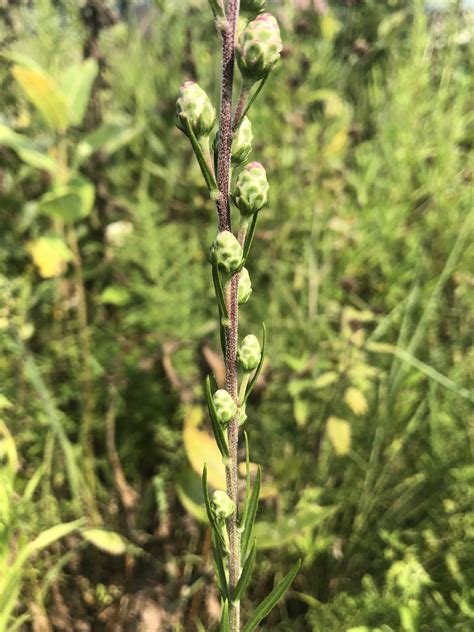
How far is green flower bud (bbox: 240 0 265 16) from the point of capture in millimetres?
495

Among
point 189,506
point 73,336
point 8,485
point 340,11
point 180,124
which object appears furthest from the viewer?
point 340,11

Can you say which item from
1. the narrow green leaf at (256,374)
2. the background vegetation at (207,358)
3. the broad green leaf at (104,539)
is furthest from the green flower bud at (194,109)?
the broad green leaf at (104,539)

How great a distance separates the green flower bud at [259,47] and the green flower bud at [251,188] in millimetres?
81

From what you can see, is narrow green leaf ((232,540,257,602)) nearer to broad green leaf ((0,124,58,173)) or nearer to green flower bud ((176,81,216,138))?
green flower bud ((176,81,216,138))

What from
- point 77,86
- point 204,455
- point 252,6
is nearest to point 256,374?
point 252,6

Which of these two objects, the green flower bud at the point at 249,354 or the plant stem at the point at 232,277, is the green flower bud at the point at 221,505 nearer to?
the plant stem at the point at 232,277

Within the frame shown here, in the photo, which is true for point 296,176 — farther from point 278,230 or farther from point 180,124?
point 180,124

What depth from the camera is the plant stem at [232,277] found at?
48cm

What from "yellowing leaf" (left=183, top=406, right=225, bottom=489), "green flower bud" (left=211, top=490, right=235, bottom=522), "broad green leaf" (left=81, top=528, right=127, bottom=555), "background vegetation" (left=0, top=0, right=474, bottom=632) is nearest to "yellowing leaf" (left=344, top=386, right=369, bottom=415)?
"background vegetation" (left=0, top=0, right=474, bottom=632)

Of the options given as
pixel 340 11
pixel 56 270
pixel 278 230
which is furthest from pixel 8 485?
pixel 340 11

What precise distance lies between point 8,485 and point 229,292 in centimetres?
53

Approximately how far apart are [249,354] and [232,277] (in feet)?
0.28

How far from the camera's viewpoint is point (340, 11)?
107 inches

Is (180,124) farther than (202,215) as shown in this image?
No
